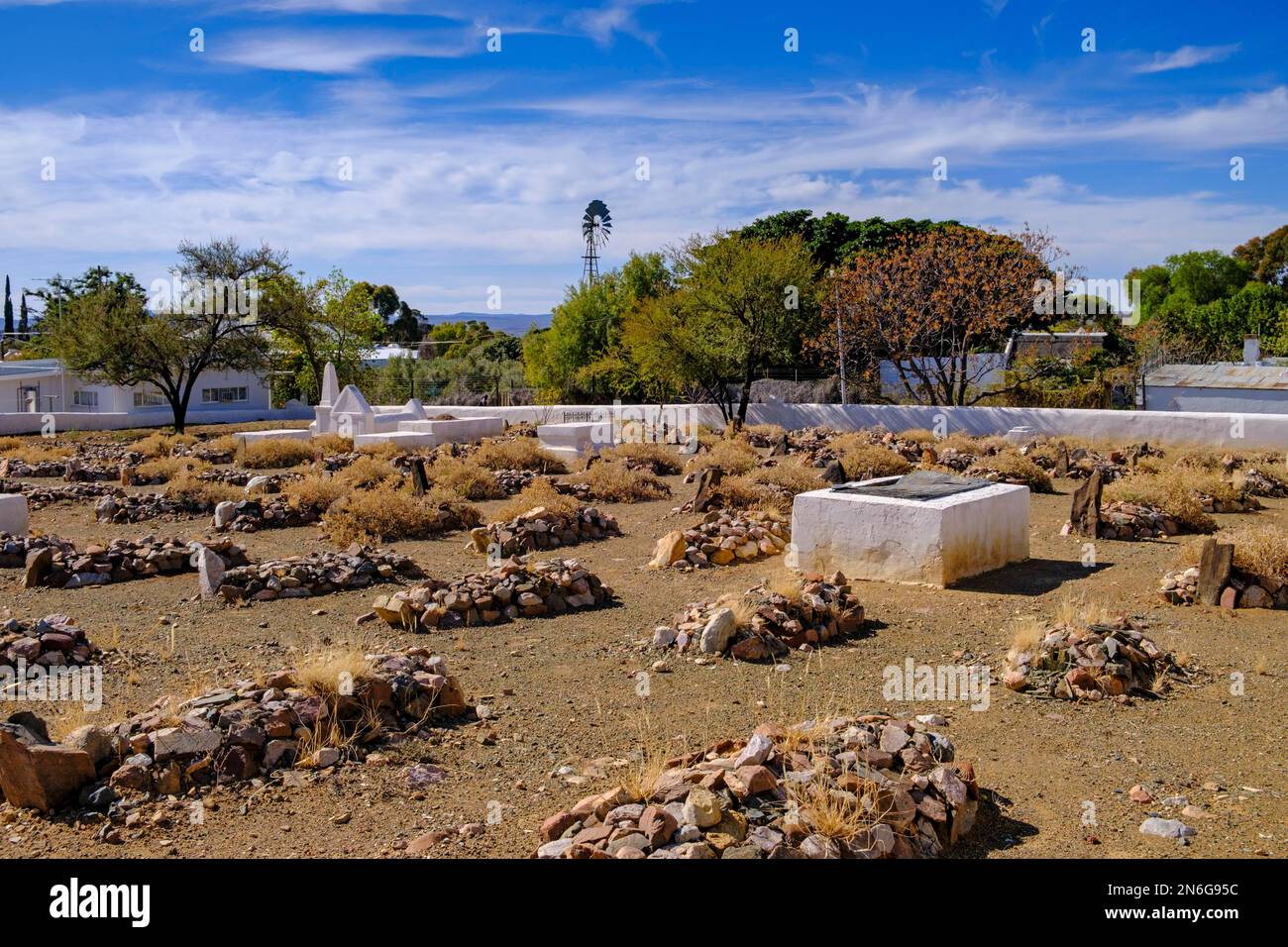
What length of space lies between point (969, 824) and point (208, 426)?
38432 mm

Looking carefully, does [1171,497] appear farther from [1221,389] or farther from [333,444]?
[1221,389]

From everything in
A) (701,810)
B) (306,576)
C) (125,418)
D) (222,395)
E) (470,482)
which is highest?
(222,395)

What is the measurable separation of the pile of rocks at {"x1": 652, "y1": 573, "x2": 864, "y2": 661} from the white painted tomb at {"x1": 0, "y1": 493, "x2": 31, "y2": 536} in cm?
967

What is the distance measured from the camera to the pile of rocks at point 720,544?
1142 cm

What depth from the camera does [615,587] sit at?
10.5 m

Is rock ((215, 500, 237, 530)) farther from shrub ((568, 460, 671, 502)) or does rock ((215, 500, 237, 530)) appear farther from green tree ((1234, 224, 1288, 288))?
green tree ((1234, 224, 1288, 288))

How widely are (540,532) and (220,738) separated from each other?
763cm

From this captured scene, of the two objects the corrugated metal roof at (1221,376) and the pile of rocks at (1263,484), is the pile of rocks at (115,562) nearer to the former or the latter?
the pile of rocks at (1263,484)

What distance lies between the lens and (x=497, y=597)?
365 inches

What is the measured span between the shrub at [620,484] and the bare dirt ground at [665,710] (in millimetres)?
5811

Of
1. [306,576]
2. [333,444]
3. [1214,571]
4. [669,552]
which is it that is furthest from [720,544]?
[333,444]

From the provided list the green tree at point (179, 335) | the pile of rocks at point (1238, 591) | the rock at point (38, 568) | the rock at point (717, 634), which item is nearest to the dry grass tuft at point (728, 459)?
the pile of rocks at point (1238, 591)

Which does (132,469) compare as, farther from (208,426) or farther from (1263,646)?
(1263,646)
